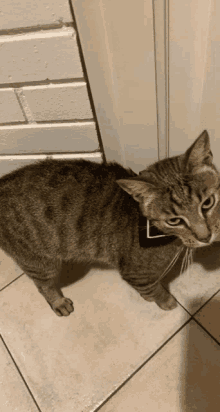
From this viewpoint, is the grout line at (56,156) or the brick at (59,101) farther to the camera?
the grout line at (56,156)

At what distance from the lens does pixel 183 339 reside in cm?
118

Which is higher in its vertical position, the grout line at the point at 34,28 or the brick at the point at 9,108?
the grout line at the point at 34,28

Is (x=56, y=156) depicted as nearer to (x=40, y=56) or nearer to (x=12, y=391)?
(x=40, y=56)

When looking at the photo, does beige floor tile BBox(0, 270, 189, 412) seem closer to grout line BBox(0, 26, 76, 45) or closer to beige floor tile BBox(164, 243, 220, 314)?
beige floor tile BBox(164, 243, 220, 314)

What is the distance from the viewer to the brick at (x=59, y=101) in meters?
1.08

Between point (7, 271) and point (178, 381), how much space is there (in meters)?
0.94

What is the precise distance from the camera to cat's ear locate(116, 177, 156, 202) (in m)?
0.82

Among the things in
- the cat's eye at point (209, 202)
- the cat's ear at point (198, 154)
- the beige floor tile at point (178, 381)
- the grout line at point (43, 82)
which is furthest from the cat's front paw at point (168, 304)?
the grout line at point (43, 82)

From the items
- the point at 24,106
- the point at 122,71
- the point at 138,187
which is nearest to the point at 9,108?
the point at 24,106

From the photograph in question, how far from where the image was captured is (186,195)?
2.81 ft

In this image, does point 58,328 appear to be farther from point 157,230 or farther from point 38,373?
point 157,230

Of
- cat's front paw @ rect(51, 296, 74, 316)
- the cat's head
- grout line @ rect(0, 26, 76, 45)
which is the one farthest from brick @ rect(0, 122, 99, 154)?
cat's front paw @ rect(51, 296, 74, 316)

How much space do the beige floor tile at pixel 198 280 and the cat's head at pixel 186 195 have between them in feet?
1.48

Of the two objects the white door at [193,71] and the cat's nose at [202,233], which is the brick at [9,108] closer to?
the white door at [193,71]
